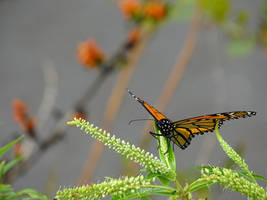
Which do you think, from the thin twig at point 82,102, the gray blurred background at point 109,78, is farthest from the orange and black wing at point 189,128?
the gray blurred background at point 109,78

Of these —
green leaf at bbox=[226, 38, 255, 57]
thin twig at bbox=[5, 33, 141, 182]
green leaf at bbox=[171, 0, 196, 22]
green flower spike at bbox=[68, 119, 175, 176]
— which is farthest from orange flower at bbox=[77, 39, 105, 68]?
green flower spike at bbox=[68, 119, 175, 176]

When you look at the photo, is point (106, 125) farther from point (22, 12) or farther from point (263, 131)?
point (22, 12)

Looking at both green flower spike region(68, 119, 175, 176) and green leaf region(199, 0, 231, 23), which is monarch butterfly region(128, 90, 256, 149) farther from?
green leaf region(199, 0, 231, 23)

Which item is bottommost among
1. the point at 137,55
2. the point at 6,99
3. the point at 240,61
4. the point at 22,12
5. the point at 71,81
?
the point at 137,55

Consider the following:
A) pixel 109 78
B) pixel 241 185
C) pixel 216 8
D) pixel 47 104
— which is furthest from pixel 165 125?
pixel 109 78

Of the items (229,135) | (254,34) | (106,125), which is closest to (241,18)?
(254,34)
